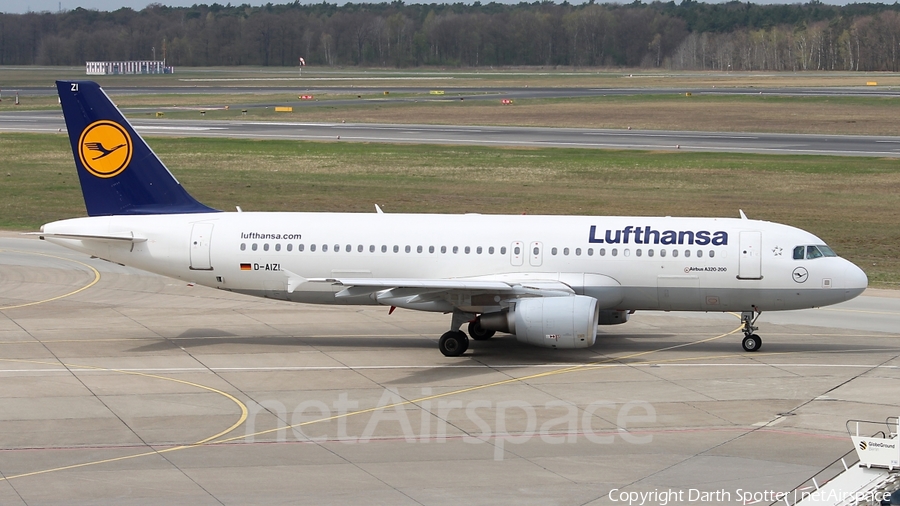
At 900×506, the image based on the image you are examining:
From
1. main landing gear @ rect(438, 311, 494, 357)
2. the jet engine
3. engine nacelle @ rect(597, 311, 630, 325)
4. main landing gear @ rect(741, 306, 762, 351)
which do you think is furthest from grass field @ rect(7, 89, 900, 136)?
the jet engine

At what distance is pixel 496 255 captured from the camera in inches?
1254

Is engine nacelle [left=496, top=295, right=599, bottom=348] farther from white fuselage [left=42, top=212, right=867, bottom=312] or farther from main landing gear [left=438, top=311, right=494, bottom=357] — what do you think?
main landing gear [left=438, top=311, right=494, bottom=357]

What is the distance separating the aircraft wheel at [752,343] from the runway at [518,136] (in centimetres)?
5144

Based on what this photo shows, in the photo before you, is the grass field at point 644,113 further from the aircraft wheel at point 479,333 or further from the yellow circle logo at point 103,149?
the yellow circle logo at point 103,149

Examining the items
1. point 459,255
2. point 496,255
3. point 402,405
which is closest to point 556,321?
point 496,255

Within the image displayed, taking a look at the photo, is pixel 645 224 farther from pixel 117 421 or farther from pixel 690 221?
pixel 117 421

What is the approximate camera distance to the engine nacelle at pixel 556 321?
29062 millimetres

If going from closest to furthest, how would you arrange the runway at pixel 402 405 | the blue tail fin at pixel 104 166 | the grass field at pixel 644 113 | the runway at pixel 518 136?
1. the runway at pixel 402 405
2. the blue tail fin at pixel 104 166
3. the runway at pixel 518 136
4. the grass field at pixel 644 113

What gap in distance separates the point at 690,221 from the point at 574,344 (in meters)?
5.97

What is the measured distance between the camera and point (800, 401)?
85.9ft

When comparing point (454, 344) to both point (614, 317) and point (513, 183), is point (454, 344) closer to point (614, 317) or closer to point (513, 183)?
point (614, 317)

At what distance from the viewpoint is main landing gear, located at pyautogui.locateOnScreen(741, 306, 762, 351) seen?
31828 mm

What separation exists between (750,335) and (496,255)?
318 inches

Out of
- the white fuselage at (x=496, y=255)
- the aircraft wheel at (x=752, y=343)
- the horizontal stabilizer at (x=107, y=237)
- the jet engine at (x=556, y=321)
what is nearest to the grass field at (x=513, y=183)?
the aircraft wheel at (x=752, y=343)
